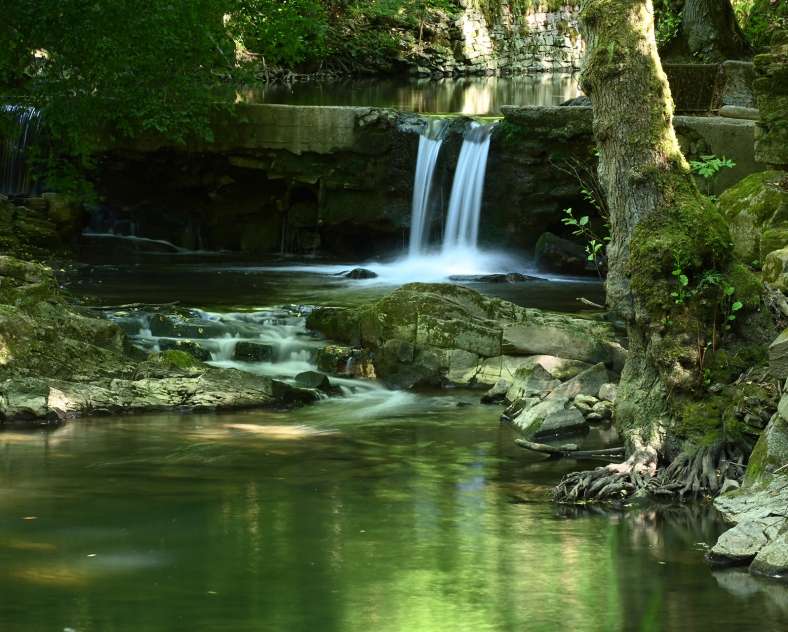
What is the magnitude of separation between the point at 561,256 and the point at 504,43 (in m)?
35.0

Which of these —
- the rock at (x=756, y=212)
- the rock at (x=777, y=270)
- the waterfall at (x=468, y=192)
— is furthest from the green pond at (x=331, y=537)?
the waterfall at (x=468, y=192)

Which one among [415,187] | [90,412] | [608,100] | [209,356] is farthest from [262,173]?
[608,100]

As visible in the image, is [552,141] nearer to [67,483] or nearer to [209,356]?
[209,356]

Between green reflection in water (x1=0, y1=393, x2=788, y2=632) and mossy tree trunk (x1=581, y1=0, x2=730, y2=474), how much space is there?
936 mm

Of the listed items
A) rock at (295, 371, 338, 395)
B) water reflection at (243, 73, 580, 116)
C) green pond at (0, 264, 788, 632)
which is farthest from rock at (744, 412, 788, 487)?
water reflection at (243, 73, 580, 116)

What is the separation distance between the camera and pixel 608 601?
22.4 feet

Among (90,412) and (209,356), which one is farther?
(209,356)

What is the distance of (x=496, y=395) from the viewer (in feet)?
39.1

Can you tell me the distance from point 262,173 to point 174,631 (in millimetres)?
15634

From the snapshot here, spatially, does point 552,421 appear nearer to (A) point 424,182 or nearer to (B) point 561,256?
(B) point 561,256

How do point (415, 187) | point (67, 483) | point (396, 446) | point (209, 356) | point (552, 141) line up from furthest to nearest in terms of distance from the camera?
1. point (415, 187)
2. point (552, 141)
3. point (209, 356)
4. point (396, 446)
5. point (67, 483)

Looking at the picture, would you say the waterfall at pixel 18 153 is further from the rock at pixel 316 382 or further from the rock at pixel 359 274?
the rock at pixel 316 382

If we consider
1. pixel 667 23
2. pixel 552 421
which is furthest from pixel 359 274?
pixel 552 421

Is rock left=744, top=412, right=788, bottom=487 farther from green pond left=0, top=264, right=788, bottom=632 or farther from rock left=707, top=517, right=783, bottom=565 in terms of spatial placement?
rock left=707, top=517, right=783, bottom=565
